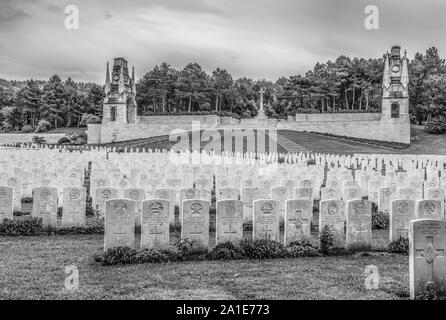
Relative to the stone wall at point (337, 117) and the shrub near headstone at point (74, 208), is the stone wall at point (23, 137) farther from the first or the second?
the shrub near headstone at point (74, 208)

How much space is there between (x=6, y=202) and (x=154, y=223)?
411cm

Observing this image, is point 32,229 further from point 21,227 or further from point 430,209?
point 430,209

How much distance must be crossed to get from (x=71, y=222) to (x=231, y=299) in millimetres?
5879

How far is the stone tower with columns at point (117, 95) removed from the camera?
64.4m

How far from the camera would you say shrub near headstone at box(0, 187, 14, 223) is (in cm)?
1055

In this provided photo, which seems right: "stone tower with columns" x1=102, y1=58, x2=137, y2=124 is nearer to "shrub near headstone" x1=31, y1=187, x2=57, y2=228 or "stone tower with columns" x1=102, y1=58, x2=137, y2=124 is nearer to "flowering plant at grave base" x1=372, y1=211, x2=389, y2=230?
"shrub near headstone" x1=31, y1=187, x2=57, y2=228

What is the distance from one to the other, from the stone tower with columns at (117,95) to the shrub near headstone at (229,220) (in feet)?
187

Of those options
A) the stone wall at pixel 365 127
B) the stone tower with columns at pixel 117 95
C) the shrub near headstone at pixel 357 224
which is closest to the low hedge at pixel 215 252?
the shrub near headstone at pixel 357 224

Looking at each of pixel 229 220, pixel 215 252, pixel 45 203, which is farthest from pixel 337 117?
pixel 215 252

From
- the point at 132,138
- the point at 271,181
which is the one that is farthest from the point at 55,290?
the point at 132,138

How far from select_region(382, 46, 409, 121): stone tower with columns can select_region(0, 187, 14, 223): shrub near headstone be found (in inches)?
2080

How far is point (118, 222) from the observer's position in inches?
336
